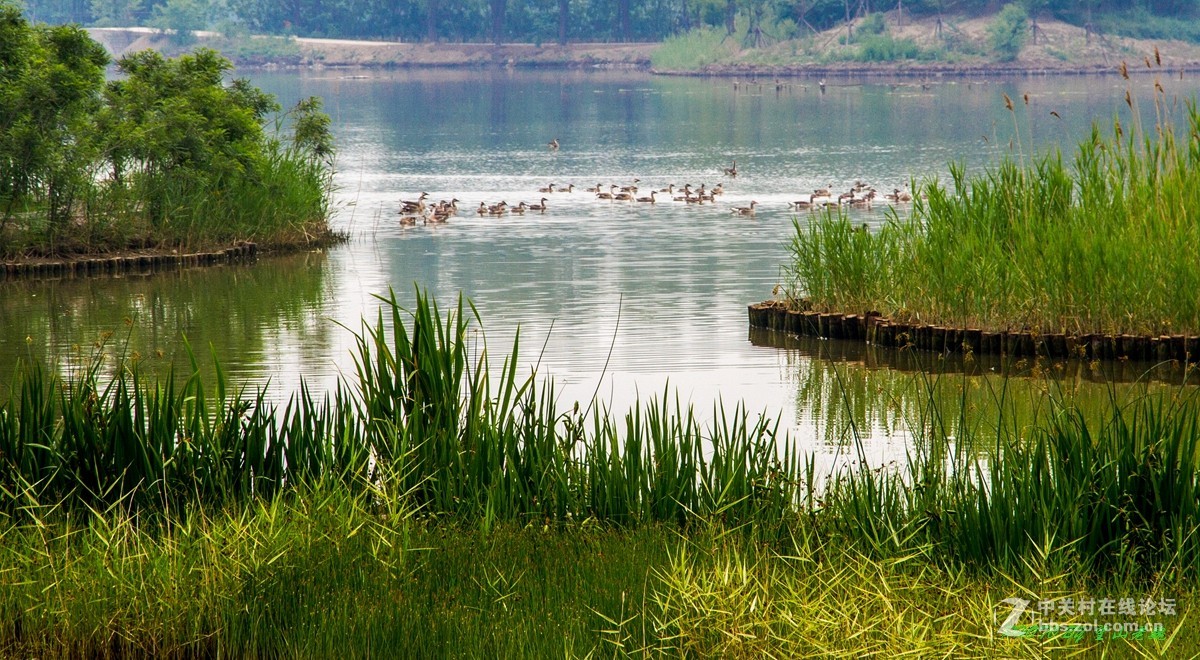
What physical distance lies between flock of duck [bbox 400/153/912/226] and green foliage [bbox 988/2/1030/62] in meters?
57.9

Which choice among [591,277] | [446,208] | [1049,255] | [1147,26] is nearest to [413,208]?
[446,208]

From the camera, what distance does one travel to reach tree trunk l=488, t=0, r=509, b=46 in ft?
368

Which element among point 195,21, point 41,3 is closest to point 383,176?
point 195,21

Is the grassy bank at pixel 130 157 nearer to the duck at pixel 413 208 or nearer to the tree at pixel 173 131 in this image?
the tree at pixel 173 131

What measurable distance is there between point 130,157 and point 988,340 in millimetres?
13074

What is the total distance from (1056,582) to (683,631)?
165 centimetres

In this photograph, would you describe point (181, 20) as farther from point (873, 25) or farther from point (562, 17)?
point (873, 25)

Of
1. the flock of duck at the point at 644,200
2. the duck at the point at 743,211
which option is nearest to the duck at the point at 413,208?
the flock of duck at the point at 644,200

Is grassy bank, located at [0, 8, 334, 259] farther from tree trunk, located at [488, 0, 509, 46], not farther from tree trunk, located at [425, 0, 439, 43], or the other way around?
tree trunk, located at [425, 0, 439, 43]

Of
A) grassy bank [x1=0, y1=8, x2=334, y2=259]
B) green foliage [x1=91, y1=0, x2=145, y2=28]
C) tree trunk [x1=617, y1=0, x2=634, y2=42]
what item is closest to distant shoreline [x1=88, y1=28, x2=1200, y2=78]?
tree trunk [x1=617, y1=0, x2=634, y2=42]

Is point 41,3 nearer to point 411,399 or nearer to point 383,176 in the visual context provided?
point 383,176

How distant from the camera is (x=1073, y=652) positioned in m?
5.88

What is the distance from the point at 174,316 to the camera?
1862cm

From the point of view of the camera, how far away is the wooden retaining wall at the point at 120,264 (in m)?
21.3
